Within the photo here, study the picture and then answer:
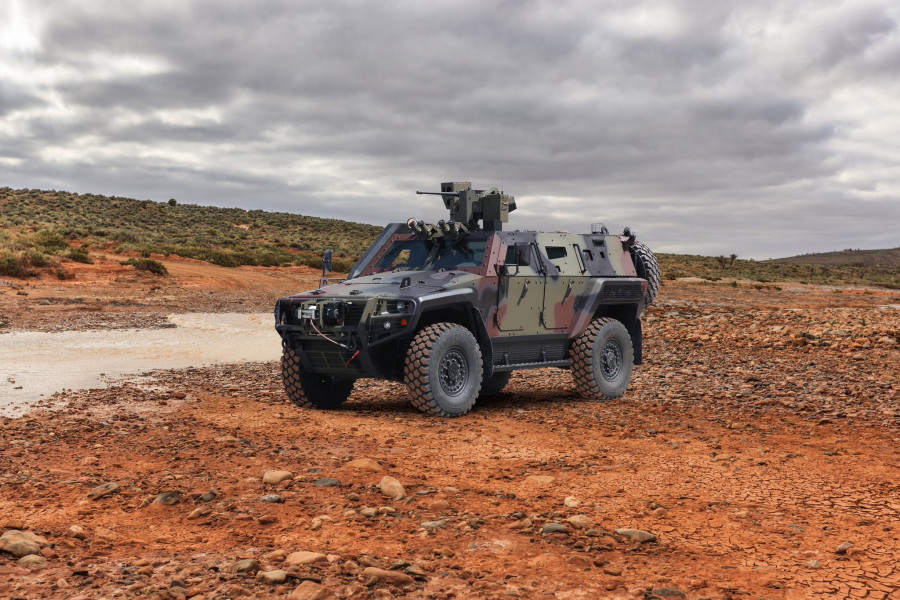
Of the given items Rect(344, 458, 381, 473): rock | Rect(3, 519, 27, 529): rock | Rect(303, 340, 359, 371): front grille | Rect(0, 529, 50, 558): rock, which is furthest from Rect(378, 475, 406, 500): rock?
Rect(303, 340, 359, 371): front grille

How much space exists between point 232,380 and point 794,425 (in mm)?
7966

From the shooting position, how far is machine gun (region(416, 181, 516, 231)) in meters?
11.3

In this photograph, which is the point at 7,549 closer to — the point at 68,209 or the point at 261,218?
the point at 68,209

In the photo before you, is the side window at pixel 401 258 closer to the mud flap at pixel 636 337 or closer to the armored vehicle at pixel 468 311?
the armored vehicle at pixel 468 311

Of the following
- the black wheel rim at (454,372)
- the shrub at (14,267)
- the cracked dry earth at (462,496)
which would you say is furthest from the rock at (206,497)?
the shrub at (14,267)

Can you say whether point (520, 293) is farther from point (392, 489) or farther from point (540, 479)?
point (392, 489)

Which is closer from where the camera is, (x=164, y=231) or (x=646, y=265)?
(x=646, y=265)

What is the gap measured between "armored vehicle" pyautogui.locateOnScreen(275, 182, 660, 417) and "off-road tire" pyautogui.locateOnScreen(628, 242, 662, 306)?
15 millimetres

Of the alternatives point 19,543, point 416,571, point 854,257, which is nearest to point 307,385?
point 19,543

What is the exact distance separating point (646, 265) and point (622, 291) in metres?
0.92

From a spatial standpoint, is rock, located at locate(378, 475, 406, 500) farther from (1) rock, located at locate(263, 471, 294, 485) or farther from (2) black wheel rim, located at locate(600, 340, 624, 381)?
(2) black wheel rim, located at locate(600, 340, 624, 381)

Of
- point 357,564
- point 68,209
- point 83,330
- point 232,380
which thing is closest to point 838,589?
point 357,564

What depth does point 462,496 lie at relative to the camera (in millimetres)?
6129

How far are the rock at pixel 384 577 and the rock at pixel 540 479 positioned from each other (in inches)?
90.9
